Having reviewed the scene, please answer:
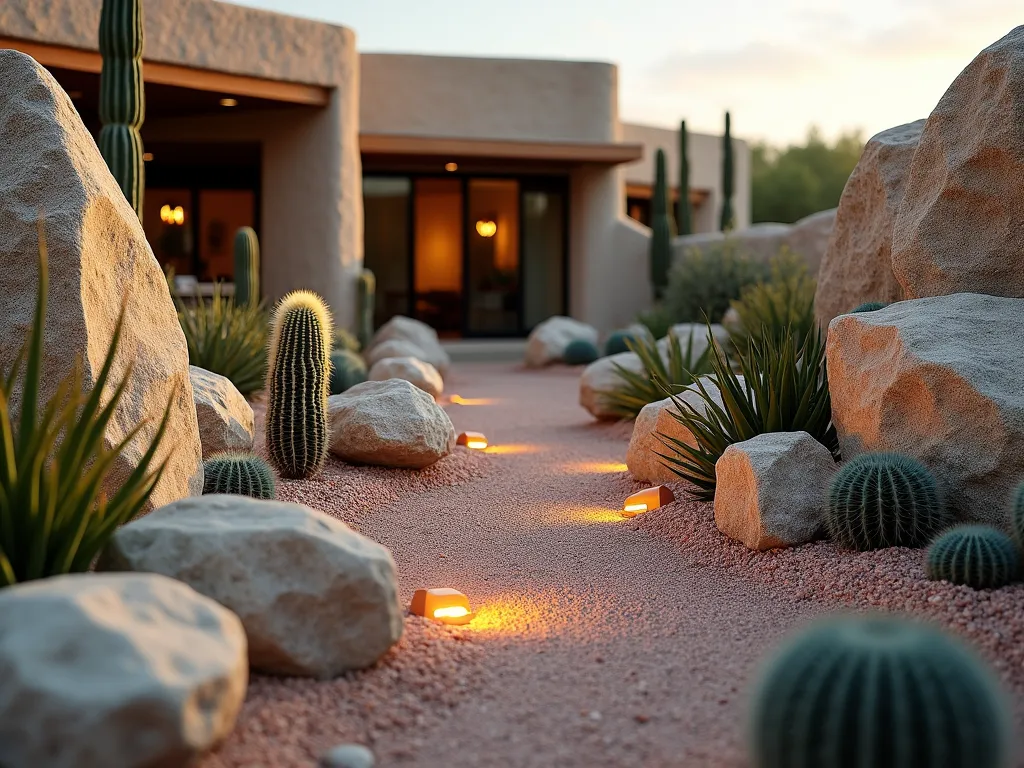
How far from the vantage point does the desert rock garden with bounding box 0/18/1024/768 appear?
247cm

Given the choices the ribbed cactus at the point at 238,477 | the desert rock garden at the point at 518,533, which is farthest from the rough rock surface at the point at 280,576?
the ribbed cactus at the point at 238,477

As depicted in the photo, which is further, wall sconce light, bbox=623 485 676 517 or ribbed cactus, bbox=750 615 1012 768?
wall sconce light, bbox=623 485 676 517

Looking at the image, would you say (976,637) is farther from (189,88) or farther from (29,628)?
(189,88)

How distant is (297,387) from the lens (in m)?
6.46

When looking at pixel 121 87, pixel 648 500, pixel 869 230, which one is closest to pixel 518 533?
pixel 648 500

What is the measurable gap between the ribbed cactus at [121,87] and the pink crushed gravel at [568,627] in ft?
12.3

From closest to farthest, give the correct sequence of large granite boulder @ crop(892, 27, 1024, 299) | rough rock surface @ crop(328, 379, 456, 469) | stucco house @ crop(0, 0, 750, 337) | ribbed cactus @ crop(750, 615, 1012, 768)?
ribbed cactus @ crop(750, 615, 1012, 768) < large granite boulder @ crop(892, 27, 1024, 299) < rough rock surface @ crop(328, 379, 456, 469) < stucco house @ crop(0, 0, 750, 337)

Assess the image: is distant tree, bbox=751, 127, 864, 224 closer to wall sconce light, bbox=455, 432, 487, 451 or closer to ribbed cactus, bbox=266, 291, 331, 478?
wall sconce light, bbox=455, 432, 487, 451

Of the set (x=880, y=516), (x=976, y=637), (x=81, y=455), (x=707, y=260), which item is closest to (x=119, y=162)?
(x=81, y=455)

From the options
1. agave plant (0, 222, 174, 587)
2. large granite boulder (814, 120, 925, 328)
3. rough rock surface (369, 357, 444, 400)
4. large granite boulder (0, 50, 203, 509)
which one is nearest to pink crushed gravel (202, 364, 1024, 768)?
agave plant (0, 222, 174, 587)

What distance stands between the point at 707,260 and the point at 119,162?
9779mm

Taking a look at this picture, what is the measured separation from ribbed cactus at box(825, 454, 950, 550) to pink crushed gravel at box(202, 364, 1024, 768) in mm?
108

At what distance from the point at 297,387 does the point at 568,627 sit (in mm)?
2775

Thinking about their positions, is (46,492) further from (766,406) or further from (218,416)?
(766,406)
